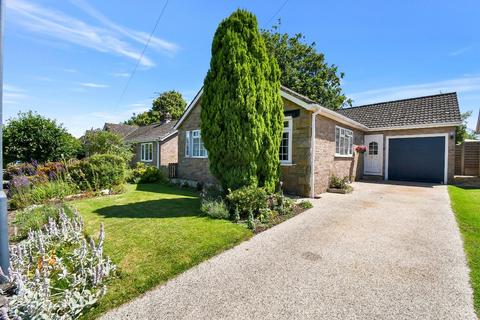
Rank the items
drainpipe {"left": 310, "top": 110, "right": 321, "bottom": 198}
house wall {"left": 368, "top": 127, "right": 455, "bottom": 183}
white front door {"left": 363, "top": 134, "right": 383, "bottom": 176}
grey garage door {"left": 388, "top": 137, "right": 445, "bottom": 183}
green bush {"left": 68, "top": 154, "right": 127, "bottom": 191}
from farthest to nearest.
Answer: white front door {"left": 363, "top": 134, "right": 383, "bottom": 176}, grey garage door {"left": 388, "top": 137, "right": 445, "bottom": 183}, house wall {"left": 368, "top": 127, "right": 455, "bottom": 183}, green bush {"left": 68, "top": 154, "right": 127, "bottom": 191}, drainpipe {"left": 310, "top": 110, "right": 321, "bottom": 198}

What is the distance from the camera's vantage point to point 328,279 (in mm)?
3396

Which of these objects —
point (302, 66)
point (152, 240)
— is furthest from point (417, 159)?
point (302, 66)

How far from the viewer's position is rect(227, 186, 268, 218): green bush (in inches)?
254

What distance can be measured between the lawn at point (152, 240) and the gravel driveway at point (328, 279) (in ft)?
0.73

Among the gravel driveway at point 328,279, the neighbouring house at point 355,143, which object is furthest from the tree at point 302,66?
the gravel driveway at point 328,279

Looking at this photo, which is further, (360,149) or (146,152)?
(146,152)

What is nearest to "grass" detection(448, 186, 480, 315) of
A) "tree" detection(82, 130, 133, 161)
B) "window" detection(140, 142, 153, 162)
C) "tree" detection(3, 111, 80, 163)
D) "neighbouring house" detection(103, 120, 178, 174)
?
"tree" detection(3, 111, 80, 163)

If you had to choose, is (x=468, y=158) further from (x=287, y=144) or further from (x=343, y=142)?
(x=287, y=144)

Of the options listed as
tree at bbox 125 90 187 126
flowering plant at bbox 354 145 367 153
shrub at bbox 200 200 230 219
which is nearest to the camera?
shrub at bbox 200 200 230 219

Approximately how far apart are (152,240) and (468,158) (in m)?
20.3

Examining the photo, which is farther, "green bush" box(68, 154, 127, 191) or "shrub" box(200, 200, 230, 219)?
"green bush" box(68, 154, 127, 191)

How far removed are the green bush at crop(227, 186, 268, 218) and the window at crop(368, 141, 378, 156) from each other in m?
11.8

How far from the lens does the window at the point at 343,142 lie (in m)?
11.7

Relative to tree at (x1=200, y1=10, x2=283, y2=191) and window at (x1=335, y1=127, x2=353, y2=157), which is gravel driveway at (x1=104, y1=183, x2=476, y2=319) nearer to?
tree at (x1=200, y1=10, x2=283, y2=191)
